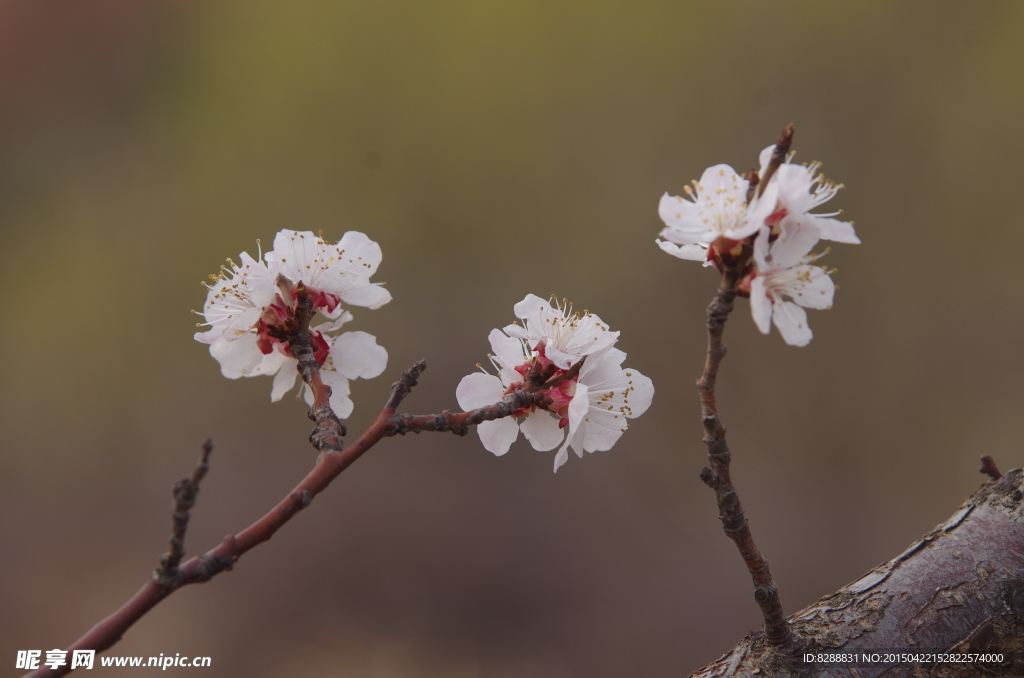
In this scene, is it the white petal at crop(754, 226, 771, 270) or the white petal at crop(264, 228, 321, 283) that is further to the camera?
the white petal at crop(264, 228, 321, 283)

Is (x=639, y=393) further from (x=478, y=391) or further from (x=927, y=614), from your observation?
(x=927, y=614)

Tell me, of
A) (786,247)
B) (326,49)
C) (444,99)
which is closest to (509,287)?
(444,99)

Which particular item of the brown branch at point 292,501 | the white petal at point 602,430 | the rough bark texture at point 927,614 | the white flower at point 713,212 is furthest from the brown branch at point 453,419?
the rough bark texture at point 927,614

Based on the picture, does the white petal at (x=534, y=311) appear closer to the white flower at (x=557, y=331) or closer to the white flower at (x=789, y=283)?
the white flower at (x=557, y=331)

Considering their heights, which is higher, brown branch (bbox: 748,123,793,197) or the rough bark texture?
brown branch (bbox: 748,123,793,197)

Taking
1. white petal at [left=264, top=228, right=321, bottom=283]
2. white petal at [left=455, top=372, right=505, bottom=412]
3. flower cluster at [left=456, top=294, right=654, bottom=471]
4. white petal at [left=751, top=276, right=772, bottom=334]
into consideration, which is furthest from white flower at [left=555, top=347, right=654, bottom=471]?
white petal at [left=264, top=228, right=321, bottom=283]

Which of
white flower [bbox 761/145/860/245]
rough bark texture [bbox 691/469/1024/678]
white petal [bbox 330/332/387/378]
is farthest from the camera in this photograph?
white petal [bbox 330/332/387/378]

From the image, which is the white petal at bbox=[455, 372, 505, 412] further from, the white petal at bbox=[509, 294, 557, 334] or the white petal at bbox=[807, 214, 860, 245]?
the white petal at bbox=[807, 214, 860, 245]

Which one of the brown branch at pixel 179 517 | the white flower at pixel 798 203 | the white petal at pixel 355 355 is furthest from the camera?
the white petal at pixel 355 355
